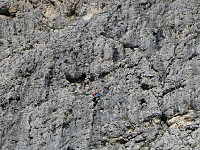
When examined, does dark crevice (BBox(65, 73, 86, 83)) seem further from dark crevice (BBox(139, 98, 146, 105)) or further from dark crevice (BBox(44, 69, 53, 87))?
dark crevice (BBox(139, 98, 146, 105))

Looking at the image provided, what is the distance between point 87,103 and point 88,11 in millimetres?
8732

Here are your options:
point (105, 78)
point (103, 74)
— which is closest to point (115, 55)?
point (103, 74)

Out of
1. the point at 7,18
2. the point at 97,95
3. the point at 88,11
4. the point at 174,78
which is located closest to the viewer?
the point at 174,78

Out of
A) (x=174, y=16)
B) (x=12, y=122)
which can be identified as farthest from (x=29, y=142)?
(x=174, y=16)

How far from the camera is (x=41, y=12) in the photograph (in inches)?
1647

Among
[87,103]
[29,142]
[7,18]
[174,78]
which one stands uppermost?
[7,18]

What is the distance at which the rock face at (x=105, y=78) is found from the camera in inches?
1224

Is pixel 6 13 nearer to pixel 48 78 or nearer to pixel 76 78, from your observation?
pixel 48 78

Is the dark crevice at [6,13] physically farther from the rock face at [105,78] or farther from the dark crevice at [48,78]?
the dark crevice at [48,78]

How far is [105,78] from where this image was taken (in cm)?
3462

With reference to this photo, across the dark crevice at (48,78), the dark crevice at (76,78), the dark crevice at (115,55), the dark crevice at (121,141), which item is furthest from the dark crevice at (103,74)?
the dark crevice at (121,141)

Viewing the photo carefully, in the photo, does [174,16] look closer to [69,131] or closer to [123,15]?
[123,15]

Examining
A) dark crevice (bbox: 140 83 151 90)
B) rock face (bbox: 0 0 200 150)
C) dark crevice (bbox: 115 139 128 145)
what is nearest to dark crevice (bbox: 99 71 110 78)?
rock face (bbox: 0 0 200 150)

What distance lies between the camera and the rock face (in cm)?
3109
